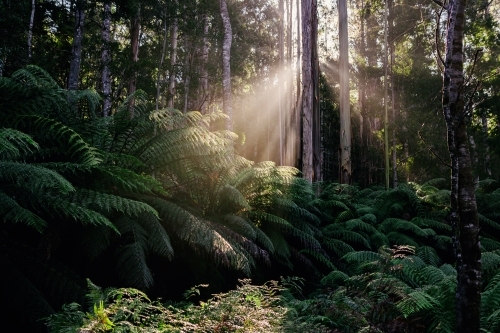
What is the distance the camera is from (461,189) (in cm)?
280

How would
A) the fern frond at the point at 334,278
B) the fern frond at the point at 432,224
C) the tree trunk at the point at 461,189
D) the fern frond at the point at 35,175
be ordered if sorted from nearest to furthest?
the fern frond at the point at 35,175
the tree trunk at the point at 461,189
the fern frond at the point at 334,278
the fern frond at the point at 432,224

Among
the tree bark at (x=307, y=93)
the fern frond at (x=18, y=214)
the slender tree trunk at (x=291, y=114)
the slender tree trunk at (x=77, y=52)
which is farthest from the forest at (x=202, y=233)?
the slender tree trunk at (x=291, y=114)

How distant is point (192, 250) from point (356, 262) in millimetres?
2457

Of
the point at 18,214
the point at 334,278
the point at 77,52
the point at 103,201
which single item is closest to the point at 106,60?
the point at 77,52

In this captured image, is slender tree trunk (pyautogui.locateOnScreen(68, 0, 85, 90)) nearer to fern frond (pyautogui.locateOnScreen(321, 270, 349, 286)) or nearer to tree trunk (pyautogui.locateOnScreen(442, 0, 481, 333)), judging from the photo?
fern frond (pyautogui.locateOnScreen(321, 270, 349, 286))

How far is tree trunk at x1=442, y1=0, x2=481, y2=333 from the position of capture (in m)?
2.73

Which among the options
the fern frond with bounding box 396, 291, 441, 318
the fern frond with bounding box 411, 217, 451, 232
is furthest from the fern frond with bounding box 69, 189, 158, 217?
the fern frond with bounding box 411, 217, 451, 232

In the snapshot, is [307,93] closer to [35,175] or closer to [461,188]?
[461,188]

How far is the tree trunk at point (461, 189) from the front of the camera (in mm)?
2734

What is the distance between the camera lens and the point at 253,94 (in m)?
33.5

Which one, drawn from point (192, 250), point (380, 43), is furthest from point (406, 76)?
point (192, 250)

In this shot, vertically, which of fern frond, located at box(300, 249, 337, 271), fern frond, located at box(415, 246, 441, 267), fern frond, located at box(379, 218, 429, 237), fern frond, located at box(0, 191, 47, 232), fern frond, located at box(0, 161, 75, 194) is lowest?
fern frond, located at box(415, 246, 441, 267)

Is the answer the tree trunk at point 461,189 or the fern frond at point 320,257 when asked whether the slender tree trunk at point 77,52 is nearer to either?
the fern frond at point 320,257

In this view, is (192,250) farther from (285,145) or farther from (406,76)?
(406,76)
